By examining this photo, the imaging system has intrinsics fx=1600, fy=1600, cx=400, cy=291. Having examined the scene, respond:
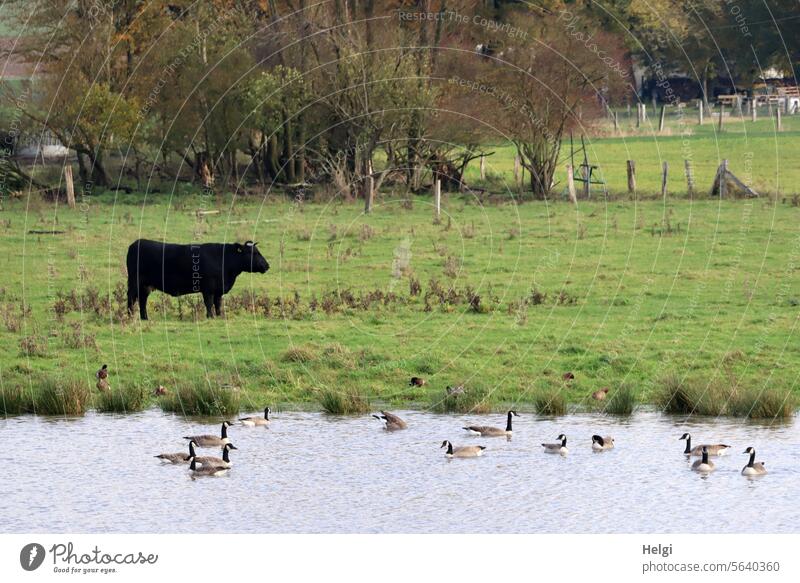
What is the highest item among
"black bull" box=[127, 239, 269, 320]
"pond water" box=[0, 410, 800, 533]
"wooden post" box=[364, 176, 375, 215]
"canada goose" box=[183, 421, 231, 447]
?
"wooden post" box=[364, 176, 375, 215]

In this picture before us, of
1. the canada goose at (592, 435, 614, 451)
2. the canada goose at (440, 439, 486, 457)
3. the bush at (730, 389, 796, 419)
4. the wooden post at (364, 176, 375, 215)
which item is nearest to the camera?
the canada goose at (440, 439, 486, 457)

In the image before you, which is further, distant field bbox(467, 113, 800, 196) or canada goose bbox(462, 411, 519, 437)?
distant field bbox(467, 113, 800, 196)

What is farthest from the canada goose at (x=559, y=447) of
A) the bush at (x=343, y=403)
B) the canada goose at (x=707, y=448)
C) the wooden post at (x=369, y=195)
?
the wooden post at (x=369, y=195)

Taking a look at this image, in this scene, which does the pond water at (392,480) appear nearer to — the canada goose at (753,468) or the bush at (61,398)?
the canada goose at (753,468)

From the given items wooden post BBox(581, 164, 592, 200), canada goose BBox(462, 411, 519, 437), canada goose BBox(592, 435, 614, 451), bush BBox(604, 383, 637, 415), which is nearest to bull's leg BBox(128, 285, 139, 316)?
canada goose BBox(462, 411, 519, 437)

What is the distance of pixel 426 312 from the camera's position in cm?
2989

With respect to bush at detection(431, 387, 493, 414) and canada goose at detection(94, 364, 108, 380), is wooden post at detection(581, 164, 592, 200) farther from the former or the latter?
canada goose at detection(94, 364, 108, 380)

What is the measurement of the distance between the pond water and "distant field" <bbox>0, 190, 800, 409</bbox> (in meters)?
2.02

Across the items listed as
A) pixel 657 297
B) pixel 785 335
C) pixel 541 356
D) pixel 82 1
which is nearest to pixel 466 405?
pixel 541 356

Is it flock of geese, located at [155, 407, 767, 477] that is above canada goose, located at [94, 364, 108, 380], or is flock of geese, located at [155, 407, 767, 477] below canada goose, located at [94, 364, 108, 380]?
below

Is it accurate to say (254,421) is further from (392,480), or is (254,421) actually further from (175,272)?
(175,272)

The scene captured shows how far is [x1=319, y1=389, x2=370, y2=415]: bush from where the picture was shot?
22984 mm

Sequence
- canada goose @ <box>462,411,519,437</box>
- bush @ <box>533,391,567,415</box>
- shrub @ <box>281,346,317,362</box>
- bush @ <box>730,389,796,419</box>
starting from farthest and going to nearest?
shrub @ <box>281,346,317,362</box> → bush @ <box>533,391,567,415</box> → bush @ <box>730,389,796,419</box> → canada goose @ <box>462,411,519,437</box>

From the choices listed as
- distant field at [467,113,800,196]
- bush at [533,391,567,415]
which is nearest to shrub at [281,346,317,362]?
bush at [533,391,567,415]
